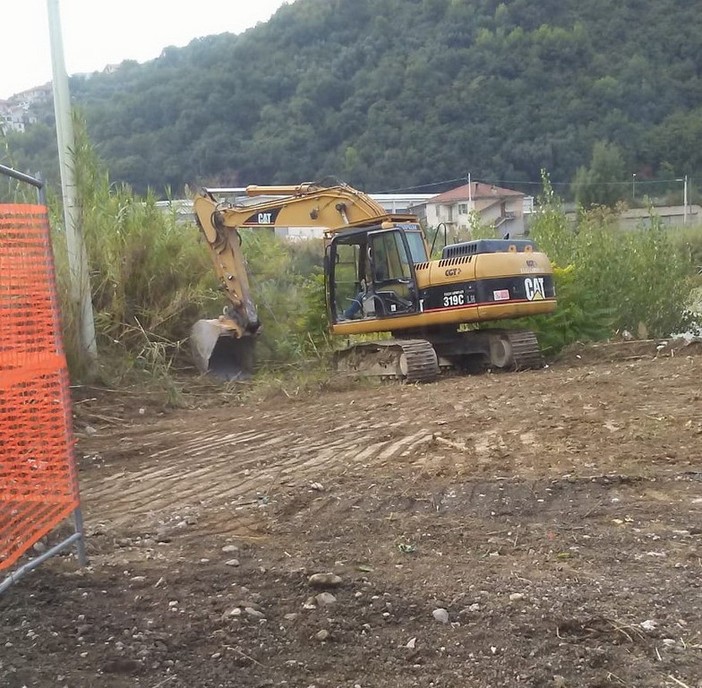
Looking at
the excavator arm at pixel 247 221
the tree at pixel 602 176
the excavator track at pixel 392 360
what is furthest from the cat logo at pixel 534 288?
the tree at pixel 602 176

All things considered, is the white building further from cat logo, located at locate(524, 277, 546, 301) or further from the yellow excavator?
cat logo, located at locate(524, 277, 546, 301)

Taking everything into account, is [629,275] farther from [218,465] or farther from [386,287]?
[218,465]

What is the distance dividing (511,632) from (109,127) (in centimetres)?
2696

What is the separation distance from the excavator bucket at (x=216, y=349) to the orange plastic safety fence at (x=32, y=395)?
6.44m

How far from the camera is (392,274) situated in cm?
1066

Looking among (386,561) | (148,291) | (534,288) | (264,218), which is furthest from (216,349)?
(386,561)

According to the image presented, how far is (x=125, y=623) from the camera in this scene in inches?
116

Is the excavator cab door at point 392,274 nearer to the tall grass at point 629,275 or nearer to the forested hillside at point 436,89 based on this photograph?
the tall grass at point 629,275

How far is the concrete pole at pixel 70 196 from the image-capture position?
8562mm

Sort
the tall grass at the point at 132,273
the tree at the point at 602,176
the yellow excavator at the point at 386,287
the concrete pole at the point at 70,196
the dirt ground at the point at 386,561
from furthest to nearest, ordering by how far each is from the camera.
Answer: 1. the tree at the point at 602,176
2. the yellow excavator at the point at 386,287
3. the tall grass at the point at 132,273
4. the concrete pole at the point at 70,196
5. the dirt ground at the point at 386,561

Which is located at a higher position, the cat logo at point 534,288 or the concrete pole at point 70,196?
the concrete pole at point 70,196

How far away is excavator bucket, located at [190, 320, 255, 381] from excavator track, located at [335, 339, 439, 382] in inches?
53.8

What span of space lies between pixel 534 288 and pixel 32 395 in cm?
739

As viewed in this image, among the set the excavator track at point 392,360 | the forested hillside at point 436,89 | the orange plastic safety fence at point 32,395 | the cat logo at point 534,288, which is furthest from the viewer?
the forested hillside at point 436,89
